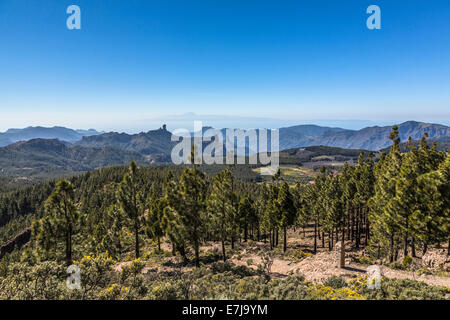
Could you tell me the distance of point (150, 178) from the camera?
140 meters

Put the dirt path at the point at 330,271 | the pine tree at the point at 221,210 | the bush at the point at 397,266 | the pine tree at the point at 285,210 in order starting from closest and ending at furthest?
the dirt path at the point at 330,271 < the bush at the point at 397,266 < the pine tree at the point at 221,210 < the pine tree at the point at 285,210

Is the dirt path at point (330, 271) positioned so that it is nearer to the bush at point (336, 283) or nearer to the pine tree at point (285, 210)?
the bush at point (336, 283)

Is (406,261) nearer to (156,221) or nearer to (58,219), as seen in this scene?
(156,221)

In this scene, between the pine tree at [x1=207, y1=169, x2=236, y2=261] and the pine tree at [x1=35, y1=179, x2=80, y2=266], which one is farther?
the pine tree at [x1=207, y1=169, x2=236, y2=261]

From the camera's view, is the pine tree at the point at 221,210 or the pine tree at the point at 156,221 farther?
the pine tree at the point at 156,221

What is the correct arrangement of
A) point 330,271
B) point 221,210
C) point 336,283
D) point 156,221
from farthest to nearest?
point 156,221 → point 221,210 → point 330,271 → point 336,283

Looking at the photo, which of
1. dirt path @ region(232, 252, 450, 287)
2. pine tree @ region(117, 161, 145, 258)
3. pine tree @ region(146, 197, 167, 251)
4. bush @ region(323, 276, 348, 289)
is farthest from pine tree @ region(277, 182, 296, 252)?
pine tree @ region(117, 161, 145, 258)

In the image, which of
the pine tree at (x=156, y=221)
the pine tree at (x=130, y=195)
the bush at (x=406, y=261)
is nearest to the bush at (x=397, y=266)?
the bush at (x=406, y=261)

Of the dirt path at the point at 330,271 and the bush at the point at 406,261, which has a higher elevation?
the bush at the point at 406,261

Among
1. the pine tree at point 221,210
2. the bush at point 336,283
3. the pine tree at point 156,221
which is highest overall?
the pine tree at point 221,210

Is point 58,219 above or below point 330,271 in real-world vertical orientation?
above

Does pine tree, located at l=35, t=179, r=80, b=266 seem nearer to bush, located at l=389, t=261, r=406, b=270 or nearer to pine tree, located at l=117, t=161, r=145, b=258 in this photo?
pine tree, located at l=117, t=161, r=145, b=258

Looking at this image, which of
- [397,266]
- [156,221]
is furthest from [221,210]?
[397,266]
